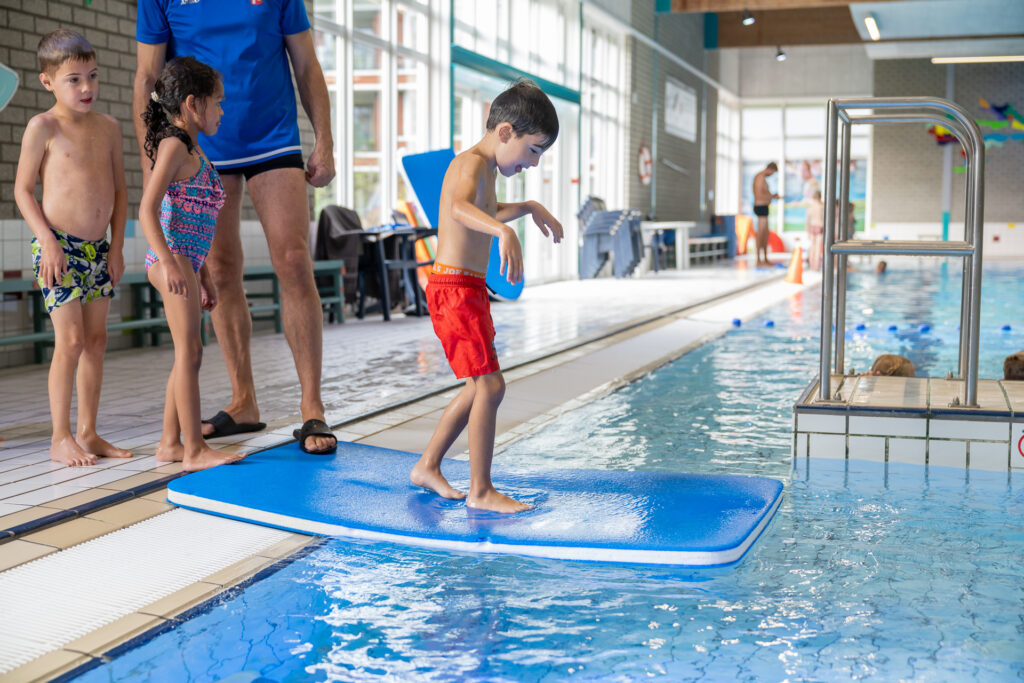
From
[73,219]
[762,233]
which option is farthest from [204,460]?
[762,233]

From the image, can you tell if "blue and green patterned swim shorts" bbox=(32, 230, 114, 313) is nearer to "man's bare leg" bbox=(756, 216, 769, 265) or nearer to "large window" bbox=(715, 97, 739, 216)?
"man's bare leg" bbox=(756, 216, 769, 265)

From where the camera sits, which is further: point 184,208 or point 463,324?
point 184,208

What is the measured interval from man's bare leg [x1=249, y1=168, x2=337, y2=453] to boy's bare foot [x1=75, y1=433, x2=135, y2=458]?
55cm

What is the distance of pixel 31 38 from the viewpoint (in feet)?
17.7

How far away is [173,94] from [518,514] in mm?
1500

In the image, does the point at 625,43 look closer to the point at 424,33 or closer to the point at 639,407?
the point at 424,33

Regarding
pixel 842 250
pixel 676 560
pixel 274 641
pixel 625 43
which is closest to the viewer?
pixel 274 641

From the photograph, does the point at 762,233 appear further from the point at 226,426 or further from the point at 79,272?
the point at 79,272

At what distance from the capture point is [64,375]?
2.97 m

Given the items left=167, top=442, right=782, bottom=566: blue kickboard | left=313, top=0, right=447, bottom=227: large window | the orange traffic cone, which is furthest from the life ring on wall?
left=167, top=442, right=782, bottom=566: blue kickboard

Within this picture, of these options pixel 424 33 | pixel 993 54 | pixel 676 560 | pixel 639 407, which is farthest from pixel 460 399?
pixel 993 54

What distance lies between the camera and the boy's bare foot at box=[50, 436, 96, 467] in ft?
9.64

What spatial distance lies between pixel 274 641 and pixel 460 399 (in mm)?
928

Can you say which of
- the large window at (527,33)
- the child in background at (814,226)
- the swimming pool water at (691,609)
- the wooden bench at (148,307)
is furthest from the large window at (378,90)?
the swimming pool water at (691,609)
